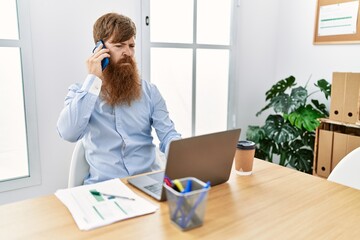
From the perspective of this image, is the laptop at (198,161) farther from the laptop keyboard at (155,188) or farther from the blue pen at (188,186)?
the blue pen at (188,186)

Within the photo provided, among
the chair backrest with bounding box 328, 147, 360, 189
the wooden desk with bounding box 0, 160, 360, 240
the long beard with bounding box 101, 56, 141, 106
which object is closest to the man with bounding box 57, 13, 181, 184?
the long beard with bounding box 101, 56, 141, 106

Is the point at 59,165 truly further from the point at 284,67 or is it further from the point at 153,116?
the point at 284,67

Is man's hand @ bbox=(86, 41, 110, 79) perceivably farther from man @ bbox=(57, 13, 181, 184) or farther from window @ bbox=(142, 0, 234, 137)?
window @ bbox=(142, 0, 234, 137)

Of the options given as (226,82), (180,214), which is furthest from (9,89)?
(226,82)

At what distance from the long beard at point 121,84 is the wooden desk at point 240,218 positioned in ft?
2.17

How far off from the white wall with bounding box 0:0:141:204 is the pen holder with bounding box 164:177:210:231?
1535 mm

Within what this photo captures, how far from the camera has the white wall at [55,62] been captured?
6.95ft

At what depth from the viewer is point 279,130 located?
2.96 meters

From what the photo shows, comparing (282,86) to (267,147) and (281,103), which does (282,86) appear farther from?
(267,147)

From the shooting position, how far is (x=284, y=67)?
11.6ft

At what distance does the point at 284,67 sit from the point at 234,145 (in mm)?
2566

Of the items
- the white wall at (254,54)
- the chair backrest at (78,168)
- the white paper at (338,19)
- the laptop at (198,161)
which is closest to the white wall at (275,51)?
the white wall at (254,54)

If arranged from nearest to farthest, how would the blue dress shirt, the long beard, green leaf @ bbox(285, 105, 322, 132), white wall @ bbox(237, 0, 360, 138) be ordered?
1. the blue dress shirt
2. the long beard
3. green leaf @ bbox(285, 105, 322, 132)
4. white wall @ bbox(237, 0, 360, 138)

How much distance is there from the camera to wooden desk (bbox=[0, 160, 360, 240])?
915 millimetres
